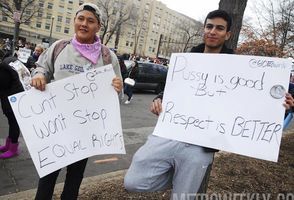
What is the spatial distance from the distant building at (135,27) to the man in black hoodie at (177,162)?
43.9 m

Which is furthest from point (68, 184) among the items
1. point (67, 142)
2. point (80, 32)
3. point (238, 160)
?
point (238, 160)

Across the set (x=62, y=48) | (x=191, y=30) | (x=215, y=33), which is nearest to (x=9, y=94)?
(x=62, y=48)

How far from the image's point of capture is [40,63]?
252cm

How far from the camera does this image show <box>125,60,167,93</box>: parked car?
14.6 meters

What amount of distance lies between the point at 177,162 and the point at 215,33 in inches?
35.3

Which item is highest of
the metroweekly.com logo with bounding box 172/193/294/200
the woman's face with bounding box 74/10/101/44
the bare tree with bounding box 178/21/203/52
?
the bare tree with bounding box 178/21/203/52

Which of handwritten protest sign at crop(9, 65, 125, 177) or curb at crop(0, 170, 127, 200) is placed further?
curb at crop(0, 170, 127, 200)

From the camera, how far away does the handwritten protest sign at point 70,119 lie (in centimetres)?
229

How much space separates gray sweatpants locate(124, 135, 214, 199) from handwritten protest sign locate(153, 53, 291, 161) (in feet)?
0.22

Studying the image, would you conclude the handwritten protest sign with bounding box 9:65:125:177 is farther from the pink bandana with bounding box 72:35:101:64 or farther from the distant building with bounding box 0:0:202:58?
the distant building with bounding box 0:0:202:58

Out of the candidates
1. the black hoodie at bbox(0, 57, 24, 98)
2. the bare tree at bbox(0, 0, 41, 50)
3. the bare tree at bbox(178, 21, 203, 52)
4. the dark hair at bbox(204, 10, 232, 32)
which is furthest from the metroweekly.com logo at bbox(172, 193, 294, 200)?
the bare tree at bbox(178, 21, 203, 52)

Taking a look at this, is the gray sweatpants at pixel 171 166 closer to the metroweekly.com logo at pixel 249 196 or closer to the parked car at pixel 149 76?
the metroweekly.com logo at pixel 249 196

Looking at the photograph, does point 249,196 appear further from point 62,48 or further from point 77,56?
point 62,48

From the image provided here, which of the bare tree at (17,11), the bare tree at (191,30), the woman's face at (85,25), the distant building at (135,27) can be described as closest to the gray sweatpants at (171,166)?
the woman's face at (85,25)
